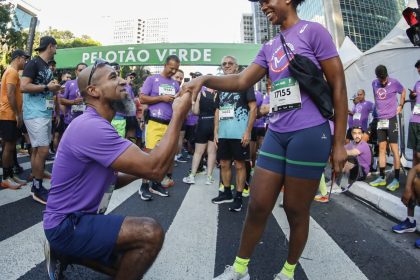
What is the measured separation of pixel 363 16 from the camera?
75062mm

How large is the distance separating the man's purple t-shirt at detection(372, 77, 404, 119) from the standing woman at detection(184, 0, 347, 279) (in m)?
4.69

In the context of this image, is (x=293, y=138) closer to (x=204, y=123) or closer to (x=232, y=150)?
(x=232, y=150)

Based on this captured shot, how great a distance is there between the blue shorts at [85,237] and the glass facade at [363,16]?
249 feet

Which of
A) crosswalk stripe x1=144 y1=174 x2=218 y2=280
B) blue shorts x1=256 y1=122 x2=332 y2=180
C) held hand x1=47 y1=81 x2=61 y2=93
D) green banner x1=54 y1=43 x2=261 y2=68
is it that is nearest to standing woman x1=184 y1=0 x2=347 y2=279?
blue shorts x1=256 y1=122 x2=332 y2=180

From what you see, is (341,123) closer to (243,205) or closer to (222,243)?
(222,243)

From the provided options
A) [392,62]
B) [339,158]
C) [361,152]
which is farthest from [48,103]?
[392,62]

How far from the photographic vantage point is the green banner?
13.9m

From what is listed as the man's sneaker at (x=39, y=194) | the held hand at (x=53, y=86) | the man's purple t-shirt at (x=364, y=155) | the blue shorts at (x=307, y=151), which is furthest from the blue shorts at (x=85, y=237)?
the man's purple t-shirt at (x=364, y=155)

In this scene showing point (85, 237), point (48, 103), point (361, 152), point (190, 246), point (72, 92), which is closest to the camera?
point (85, 237)

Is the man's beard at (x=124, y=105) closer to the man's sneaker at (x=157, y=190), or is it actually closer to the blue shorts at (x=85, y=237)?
the blue shorts at (x=85, y=237)

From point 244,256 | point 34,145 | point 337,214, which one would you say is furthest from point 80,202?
point 337,214

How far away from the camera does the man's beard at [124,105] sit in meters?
2.01

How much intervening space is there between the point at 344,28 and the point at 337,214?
257 ft

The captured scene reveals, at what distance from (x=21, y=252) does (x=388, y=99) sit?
635 centimetres
